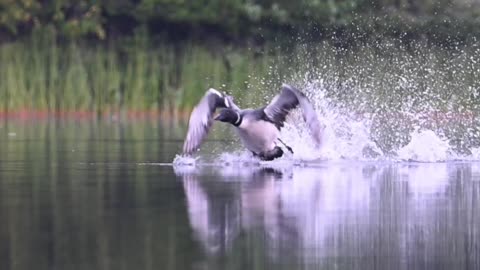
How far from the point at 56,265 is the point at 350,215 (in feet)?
9.65

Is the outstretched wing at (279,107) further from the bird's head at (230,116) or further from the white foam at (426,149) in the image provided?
the white foam at (426,149)

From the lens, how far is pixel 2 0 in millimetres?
35500

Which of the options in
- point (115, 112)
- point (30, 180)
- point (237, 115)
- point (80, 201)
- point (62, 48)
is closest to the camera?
point (80, 201)

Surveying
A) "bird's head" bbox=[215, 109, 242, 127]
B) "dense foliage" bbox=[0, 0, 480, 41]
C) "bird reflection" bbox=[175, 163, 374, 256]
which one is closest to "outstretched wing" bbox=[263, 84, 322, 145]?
"bird's head" bbox=[215, 109, 242, 127]

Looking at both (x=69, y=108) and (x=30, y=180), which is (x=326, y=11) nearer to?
(x=69, y=108)

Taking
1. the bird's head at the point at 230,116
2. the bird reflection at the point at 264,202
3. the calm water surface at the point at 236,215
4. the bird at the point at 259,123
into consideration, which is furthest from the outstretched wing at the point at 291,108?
the bird reflection at the point at 264,202

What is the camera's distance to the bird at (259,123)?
16359mm

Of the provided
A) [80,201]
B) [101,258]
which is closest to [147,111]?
[80,201]

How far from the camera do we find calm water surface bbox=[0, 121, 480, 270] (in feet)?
29.8

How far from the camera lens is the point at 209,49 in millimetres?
34406

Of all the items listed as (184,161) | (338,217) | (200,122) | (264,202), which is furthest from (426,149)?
(338,217)

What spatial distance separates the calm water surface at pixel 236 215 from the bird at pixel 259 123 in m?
0.54

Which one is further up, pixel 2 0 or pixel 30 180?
pixel 2 0

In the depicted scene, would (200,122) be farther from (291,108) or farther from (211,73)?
(211,73)
